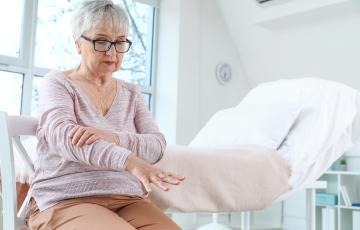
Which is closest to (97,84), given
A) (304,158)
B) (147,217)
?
(147,217)

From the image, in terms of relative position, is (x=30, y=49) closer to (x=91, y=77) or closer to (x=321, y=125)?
(x=91, y=77)

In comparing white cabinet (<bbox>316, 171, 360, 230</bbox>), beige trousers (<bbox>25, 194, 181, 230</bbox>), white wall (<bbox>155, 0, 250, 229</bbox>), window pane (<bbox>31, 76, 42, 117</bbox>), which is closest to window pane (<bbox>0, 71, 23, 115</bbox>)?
window pane (<bbox>31, 76, 42, 117</bbox>)

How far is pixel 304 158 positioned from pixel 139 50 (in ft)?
7.69

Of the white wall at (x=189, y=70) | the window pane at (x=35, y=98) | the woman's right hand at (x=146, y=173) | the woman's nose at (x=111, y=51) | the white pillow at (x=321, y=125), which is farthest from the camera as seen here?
the white wall at (x=189, y=70)

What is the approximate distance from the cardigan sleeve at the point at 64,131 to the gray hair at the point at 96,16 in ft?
0.51

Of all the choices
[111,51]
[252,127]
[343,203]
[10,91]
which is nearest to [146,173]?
[111,51]

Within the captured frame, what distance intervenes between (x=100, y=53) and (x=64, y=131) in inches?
10.9

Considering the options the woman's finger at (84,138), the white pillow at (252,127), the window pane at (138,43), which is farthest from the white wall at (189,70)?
the woman's finger at (84,138)

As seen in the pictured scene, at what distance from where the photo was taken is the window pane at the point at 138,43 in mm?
3588

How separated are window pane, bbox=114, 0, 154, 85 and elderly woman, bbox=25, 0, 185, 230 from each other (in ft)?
8.28

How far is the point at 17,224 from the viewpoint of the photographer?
3.09 ft

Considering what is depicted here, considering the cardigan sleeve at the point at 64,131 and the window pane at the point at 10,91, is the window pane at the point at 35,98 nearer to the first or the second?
the window pane at the point at 10,91

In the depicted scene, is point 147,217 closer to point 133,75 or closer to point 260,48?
point 133,75

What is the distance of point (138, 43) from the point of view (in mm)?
3689
